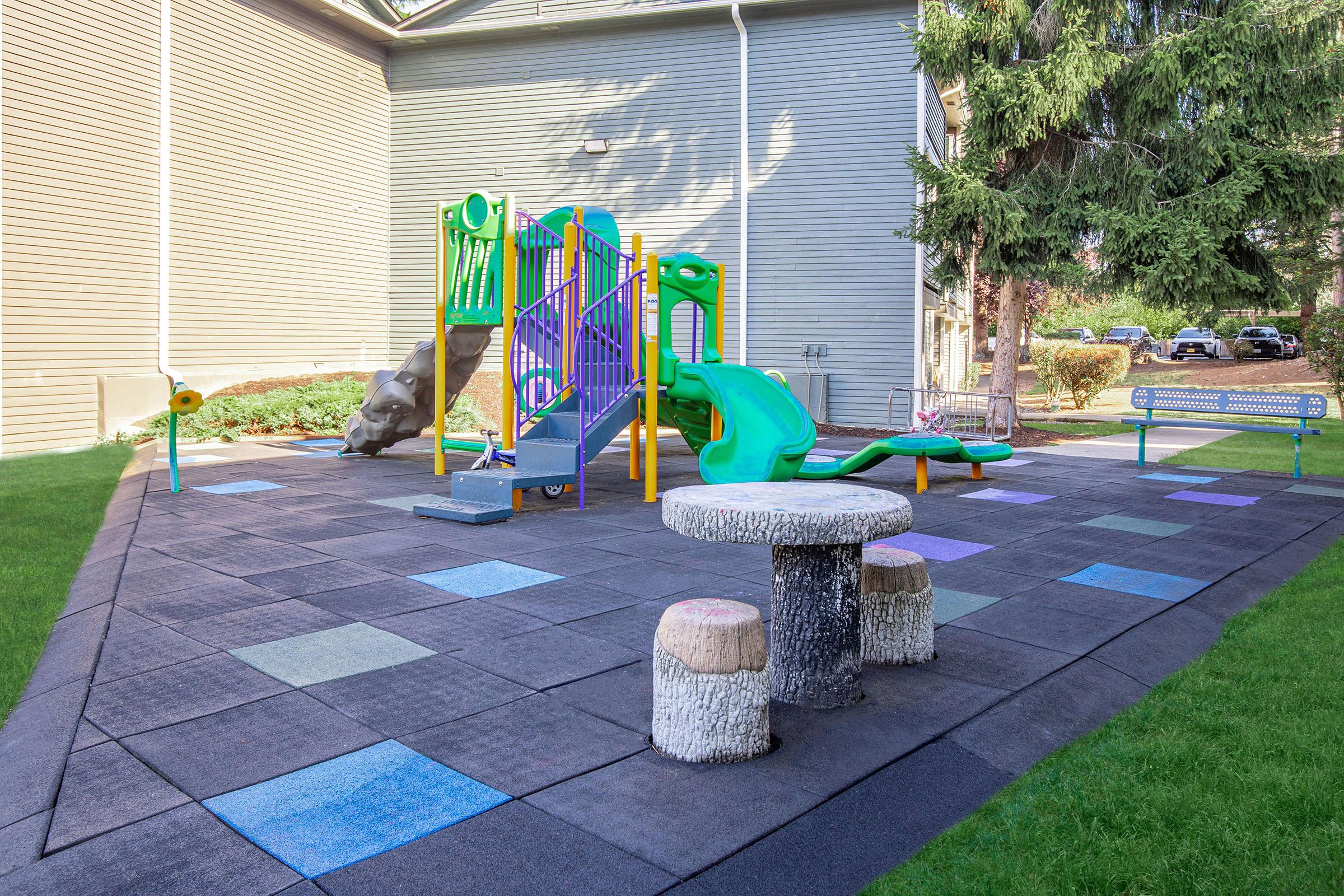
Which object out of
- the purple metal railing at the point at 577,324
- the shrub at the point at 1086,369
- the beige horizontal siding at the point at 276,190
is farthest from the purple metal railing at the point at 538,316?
the shrub at the point at 1086,369

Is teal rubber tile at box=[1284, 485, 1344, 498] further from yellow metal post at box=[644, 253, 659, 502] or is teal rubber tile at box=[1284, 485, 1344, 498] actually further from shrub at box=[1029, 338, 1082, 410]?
shrub at box=[1029, 338, 1082, 410]

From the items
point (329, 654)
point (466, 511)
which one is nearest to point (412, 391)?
point (466, 511)

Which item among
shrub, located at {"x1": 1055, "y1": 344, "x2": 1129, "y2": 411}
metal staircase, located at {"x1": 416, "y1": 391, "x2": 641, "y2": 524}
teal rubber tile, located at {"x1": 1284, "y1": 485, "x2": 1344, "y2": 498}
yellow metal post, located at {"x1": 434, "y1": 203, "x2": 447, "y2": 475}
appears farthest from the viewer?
shrub, located at {"x1": 1055, "y1": 344, "x2": 1129, "y2": 411}

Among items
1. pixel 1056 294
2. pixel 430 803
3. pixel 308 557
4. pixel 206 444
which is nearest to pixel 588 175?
pixel 206 444

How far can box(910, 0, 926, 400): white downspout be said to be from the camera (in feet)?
50.8

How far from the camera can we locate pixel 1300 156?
43.0 feet

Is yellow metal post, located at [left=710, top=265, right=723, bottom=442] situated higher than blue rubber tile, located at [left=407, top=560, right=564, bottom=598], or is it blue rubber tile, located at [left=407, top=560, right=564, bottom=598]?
yellow metal post, located at [left=710, top=265, right=723, bottom=442]

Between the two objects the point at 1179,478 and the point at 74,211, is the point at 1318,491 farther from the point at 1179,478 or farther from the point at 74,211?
the point at 74,211

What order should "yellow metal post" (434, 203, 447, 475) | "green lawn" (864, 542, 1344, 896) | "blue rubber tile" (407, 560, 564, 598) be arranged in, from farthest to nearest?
"yellow metal post" (434, 203, 447, 475) → "blue rubber tile" (407, 560, 564, 598) → "green lawn" (864, 542, 1344, 896)

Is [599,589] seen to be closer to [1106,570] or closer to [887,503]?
[887,503]

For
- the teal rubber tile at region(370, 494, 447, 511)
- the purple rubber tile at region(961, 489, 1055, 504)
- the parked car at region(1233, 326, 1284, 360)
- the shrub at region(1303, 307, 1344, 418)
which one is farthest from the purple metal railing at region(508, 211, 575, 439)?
the parked car at region(1233, 326, 1284, 360)

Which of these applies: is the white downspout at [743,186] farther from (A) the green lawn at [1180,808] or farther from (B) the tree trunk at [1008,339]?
(A) the green lawn at [1180,808]

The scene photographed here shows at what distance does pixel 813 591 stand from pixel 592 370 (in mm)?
5838

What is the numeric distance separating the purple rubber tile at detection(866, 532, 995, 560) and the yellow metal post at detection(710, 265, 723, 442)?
2.97 metres
